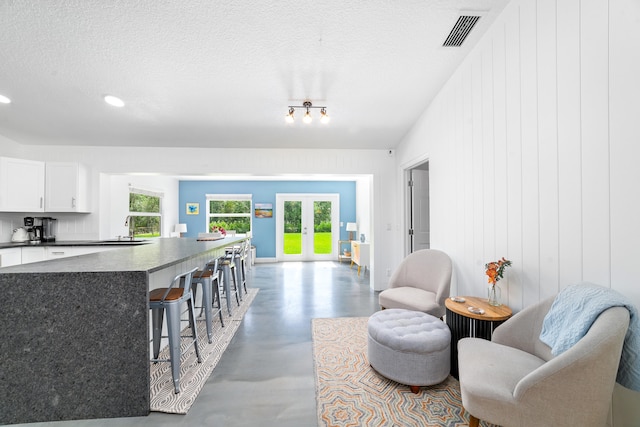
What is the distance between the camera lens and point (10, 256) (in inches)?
153

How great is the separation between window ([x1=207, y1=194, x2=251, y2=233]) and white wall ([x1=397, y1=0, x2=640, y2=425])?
643 centimetres

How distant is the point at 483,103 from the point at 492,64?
0.31 meters

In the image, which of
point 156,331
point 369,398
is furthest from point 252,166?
point 369,398

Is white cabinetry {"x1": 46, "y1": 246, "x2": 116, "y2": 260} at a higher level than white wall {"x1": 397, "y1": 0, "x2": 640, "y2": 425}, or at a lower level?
lower

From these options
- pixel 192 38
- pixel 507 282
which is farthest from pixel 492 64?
pixel 192 38

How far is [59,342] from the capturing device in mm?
1688

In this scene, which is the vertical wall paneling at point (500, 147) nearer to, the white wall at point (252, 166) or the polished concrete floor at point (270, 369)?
the polished concrete floor at point (270, 369)

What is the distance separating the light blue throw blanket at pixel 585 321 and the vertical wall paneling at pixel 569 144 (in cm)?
27

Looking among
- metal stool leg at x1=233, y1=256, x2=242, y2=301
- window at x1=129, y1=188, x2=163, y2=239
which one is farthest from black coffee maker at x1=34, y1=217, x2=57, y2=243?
metal stool leg at x1=233, y1=256, x2=242, y2=301

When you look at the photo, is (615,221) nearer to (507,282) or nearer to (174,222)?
(507,282)

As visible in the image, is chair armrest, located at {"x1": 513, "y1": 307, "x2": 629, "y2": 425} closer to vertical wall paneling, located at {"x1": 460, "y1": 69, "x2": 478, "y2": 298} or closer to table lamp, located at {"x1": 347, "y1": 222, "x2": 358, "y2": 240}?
vertical wall paneling, located at {"x1": 460, "y1": 69, "x2": 478, "y2": 298}

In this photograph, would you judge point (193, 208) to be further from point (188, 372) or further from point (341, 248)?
point (188, 372)

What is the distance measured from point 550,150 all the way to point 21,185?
21.0 ft

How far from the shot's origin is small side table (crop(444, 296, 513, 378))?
1957 millimetres
